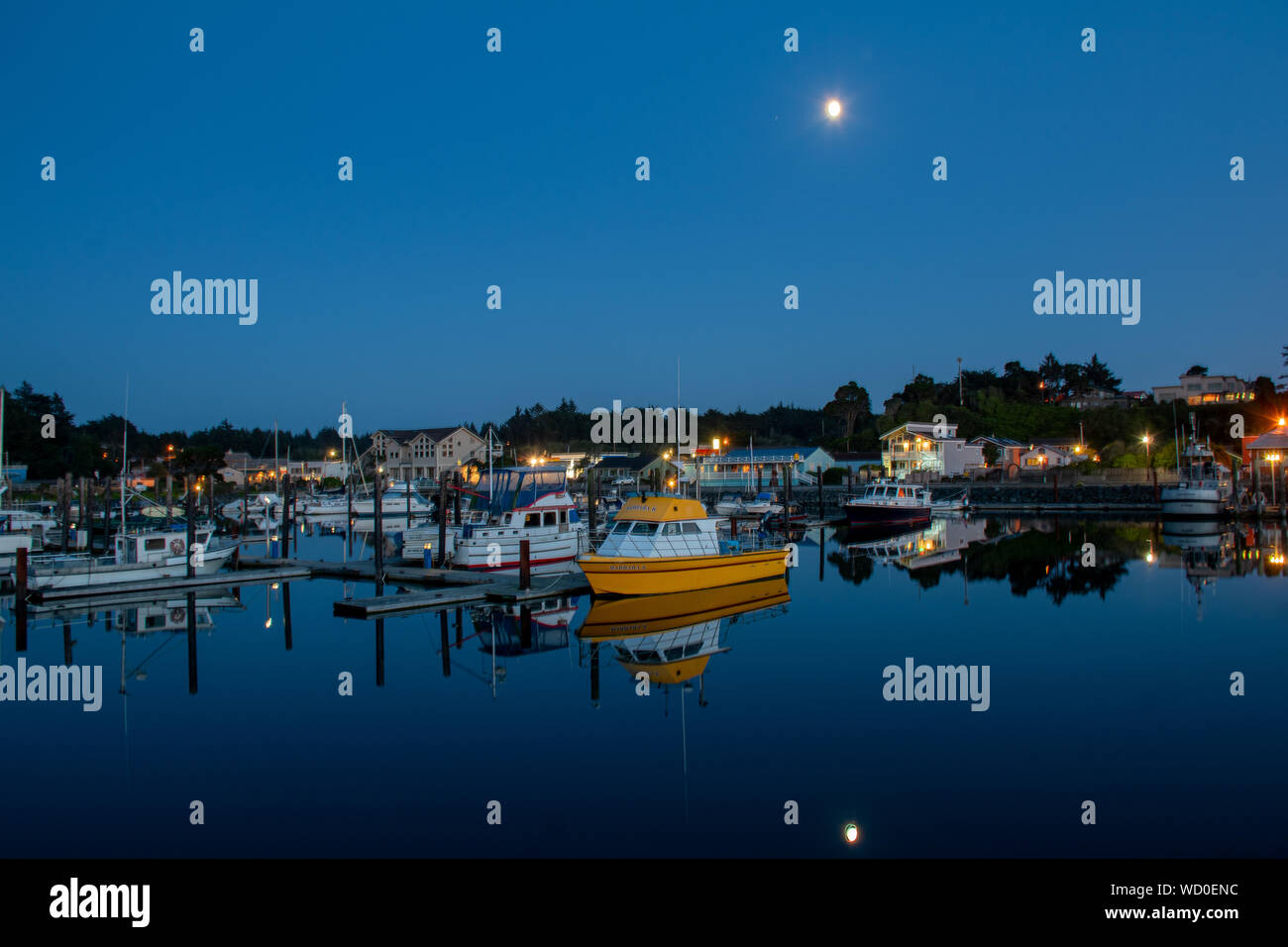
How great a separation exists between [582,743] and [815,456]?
83480 mm

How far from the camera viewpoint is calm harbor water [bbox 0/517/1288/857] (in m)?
10.7

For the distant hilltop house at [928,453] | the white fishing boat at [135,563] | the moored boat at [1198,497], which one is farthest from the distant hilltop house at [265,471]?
the moored boat at [1198,497]

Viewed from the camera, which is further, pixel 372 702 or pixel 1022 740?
pixel 372 702

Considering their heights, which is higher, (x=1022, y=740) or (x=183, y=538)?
(x=183, y=538)

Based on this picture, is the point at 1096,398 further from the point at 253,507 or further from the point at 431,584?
the point at 431,584

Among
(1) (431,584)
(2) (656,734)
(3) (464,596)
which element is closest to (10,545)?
(1) (431,584)

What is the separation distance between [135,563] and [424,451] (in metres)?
84.2

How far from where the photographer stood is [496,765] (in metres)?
13.0

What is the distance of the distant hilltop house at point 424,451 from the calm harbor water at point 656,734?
8528 cm

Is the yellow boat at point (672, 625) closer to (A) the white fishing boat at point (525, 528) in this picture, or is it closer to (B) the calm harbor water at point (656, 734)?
(B) the calm harbor water at point (656, 734)

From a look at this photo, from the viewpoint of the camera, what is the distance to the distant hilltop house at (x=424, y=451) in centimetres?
11175

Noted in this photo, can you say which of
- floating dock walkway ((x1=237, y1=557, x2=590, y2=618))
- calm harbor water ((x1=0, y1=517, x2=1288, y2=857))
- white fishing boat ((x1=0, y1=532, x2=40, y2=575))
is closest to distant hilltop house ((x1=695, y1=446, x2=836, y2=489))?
floating dock walkway ((x1=237, y1=557, x2=590, y2=618))

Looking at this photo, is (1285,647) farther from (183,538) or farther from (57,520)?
(57,520)
